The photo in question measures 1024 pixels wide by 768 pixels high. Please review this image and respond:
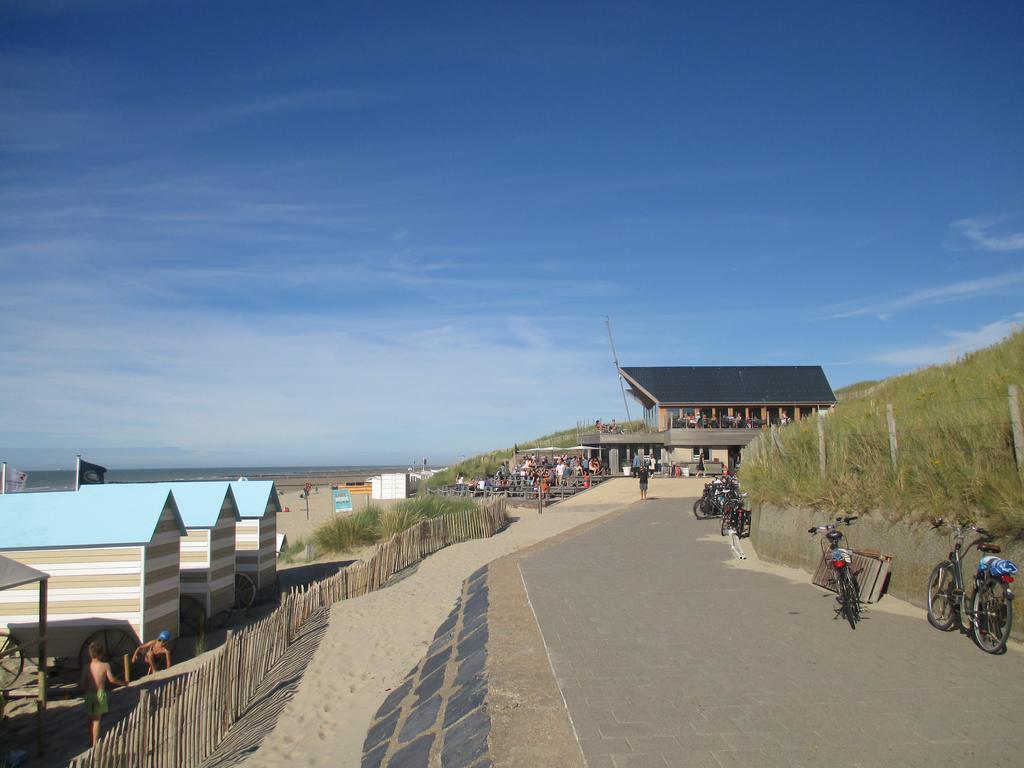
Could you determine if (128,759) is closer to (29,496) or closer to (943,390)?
(29,496)

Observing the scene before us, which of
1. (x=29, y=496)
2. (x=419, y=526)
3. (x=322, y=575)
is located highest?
(x=29, y=496)

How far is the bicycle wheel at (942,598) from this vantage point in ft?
22.7

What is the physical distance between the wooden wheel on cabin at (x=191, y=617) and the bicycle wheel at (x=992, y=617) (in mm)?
12121

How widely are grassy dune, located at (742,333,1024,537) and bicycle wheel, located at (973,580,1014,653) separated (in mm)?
679

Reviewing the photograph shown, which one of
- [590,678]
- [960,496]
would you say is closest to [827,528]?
[960,496]

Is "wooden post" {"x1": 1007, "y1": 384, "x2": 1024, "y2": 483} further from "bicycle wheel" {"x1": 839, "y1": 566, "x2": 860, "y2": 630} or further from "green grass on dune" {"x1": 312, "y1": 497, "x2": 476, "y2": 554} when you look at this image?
"green grass on dune" {"x1": 312, "y1": 497, "x2": 476, "y2": 554}

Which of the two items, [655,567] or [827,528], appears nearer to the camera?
[827,528]

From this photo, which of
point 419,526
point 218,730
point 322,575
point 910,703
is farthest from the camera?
point 322,575

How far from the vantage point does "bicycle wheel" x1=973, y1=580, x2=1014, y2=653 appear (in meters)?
6.14

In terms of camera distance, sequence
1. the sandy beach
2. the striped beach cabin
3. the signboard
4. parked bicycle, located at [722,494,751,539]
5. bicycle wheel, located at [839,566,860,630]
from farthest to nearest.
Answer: the signboard → parked bicycle, located at [722,494,751,539] → the striped beach cabin → the sandy beach → bicycle wheel, located at [839,566,860,630]

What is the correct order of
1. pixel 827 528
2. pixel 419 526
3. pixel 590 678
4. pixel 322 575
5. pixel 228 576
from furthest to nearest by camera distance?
pixel 322 575 < pixel 419 526 < pixel 228 576 < pixel 827 528 < pixel 590 678

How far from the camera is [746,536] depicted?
15367 mm

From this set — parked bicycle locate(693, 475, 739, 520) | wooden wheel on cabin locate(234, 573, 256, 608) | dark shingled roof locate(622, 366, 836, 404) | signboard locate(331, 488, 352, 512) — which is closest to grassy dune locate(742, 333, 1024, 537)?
parked bicycle locate(693, 475, 739, 520)

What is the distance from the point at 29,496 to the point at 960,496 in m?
13.1
